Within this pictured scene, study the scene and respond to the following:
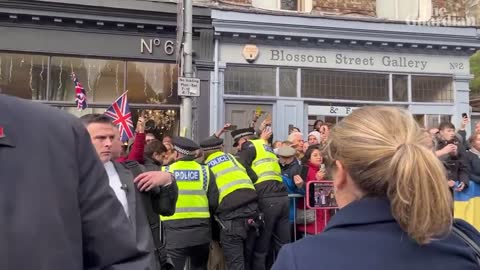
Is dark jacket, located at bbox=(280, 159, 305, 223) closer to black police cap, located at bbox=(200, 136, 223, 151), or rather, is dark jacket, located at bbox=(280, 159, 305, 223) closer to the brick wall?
black police cap, located at bbox=(200, 136, 223, 151)

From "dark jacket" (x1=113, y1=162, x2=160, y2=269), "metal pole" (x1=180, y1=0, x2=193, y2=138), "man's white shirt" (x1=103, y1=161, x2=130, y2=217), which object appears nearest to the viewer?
"dark jacket" (x1=113, y1=162, x2=160, y2=269)

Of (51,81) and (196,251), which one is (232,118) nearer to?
(51,81)

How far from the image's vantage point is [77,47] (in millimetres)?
11945

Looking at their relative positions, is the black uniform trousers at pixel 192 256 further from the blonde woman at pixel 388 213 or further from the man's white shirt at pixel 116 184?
the blonde woman at pixel 388 213

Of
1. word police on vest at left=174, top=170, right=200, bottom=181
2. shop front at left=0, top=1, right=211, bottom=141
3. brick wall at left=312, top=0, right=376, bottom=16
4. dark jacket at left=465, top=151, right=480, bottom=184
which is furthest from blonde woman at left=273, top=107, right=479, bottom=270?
brick wall at left=312, top=0, right=376, bottom=16

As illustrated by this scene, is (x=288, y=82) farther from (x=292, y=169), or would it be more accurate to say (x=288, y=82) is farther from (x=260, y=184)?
(x=260, y=184)

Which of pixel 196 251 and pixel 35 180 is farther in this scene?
pixel 196 251

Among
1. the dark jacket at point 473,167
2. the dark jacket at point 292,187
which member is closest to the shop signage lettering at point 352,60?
the dark jacket at point 292,187

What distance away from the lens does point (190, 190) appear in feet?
20.1

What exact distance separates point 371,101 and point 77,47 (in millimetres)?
7442

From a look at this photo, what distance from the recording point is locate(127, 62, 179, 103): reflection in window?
484 inches

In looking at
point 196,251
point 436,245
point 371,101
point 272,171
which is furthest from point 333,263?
point 371,101

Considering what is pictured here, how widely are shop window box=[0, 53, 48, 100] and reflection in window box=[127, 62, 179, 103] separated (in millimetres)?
1940

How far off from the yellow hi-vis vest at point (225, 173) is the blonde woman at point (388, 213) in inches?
192
